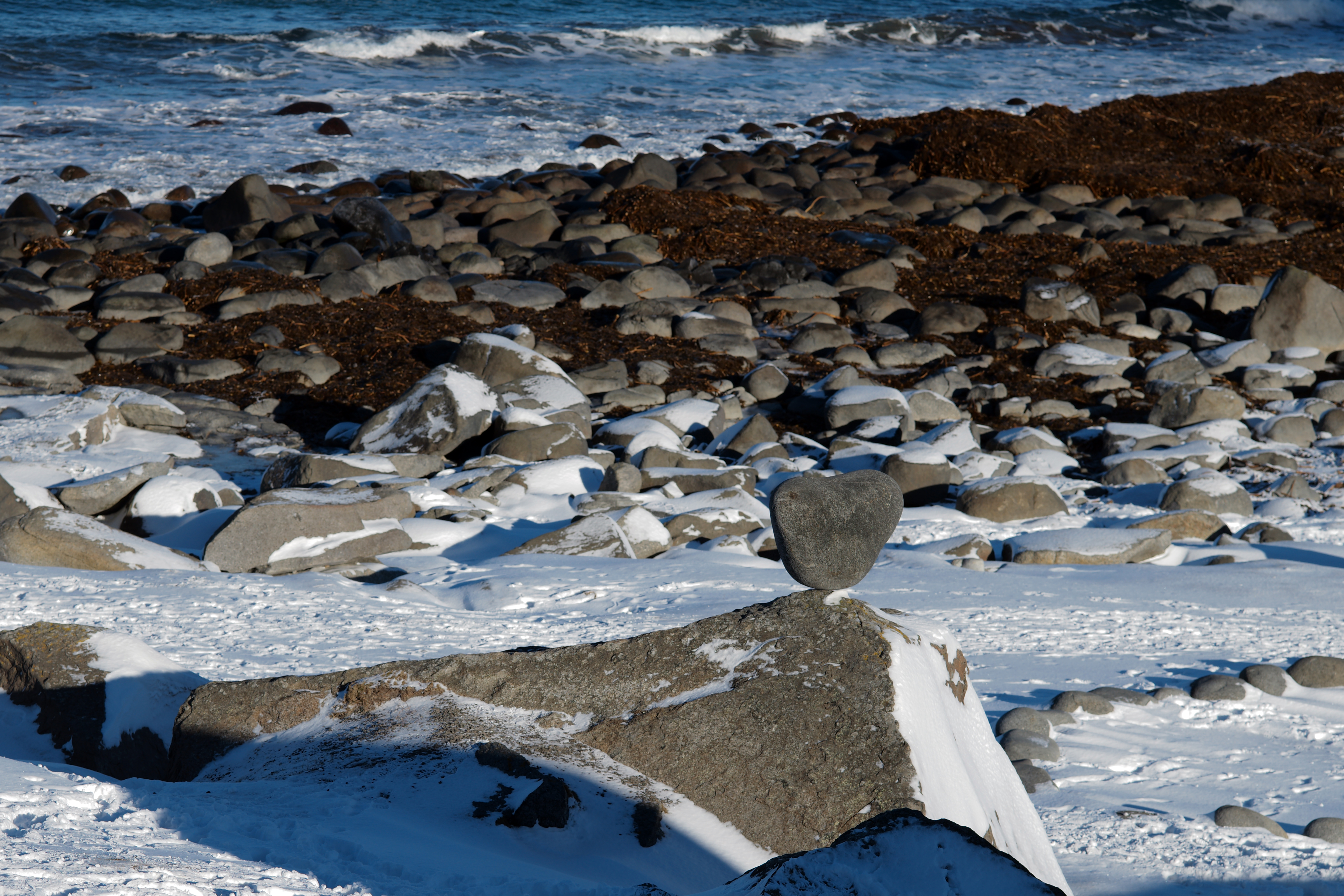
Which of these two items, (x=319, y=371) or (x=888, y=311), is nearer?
(x=319, y=371)

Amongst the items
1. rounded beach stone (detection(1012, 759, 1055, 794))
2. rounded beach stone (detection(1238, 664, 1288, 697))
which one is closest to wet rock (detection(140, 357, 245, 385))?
rounded beach stone (detection(1012, 759, 1055, 794))

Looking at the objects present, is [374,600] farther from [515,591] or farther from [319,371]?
[319,371]

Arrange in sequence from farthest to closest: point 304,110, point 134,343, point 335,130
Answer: point 304,110
point 335,130
point 134,343

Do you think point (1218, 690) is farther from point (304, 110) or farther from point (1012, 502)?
point (304, 110)

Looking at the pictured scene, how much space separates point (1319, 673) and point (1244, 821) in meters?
1.07

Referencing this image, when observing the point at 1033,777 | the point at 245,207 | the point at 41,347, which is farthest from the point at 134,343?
the point at 1033,777

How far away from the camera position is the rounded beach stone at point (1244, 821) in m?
2.84

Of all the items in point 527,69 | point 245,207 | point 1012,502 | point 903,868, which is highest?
point 527,69

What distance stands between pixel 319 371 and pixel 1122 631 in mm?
5200

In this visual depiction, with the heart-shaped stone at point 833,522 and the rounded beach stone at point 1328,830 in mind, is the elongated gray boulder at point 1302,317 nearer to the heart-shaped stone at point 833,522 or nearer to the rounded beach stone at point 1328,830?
the rounded beach stone at point 1328,830

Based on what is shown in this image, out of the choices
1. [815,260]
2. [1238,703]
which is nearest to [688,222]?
A: [815,260]

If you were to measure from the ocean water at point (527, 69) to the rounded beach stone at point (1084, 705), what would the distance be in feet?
37.4

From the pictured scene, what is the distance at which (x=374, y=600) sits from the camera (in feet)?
13.4

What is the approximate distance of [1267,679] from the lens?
361cm
